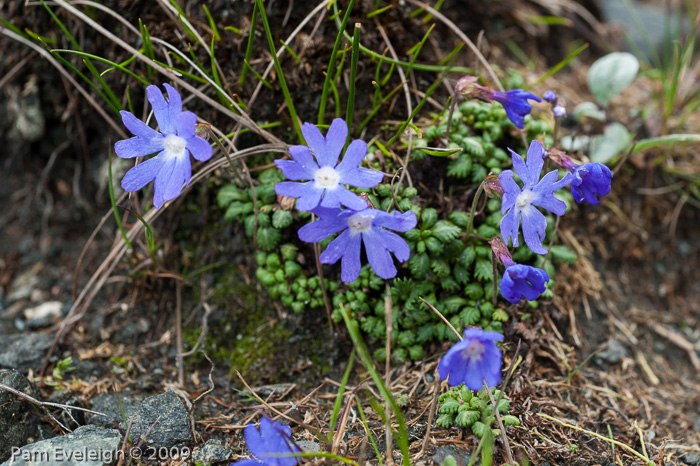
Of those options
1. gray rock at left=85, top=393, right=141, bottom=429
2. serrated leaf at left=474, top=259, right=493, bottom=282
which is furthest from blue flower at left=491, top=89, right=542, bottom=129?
gray rock at left=85, top=393, right=141, bottom=429

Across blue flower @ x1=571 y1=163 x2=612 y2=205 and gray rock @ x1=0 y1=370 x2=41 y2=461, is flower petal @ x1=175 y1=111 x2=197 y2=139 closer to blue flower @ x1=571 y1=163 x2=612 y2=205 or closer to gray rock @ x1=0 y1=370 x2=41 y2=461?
gray rock @ x1=0 y1=370 x2=41 y2=461

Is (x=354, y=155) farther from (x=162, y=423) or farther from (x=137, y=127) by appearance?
(x=162, y=423)

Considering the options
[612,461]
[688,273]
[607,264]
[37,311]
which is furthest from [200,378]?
[688,273]

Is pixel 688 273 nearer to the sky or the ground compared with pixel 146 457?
nearer to the ground

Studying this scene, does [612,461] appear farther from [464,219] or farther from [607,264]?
[607,264]

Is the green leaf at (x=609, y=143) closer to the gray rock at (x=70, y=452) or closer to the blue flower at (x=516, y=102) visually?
the blue flower at (x=516, y=102)
